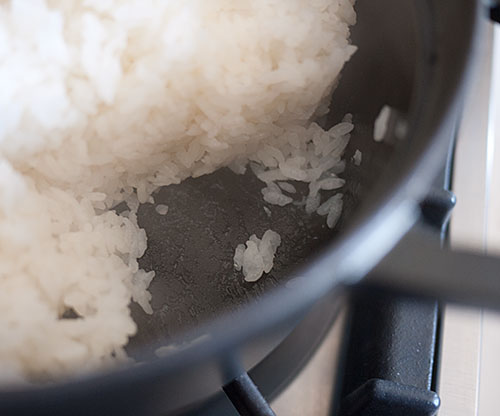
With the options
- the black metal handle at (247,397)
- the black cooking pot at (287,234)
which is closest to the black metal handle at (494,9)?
the black cooking pot at (287,234)

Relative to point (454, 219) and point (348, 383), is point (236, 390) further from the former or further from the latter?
point (454, 219)

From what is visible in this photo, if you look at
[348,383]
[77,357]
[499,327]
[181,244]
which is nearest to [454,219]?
[499,327]

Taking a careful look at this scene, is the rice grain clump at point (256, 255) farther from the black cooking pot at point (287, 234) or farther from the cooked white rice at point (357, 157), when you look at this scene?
the cooked white rice at point (357, 157)

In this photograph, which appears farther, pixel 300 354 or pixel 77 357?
pixel 300 354

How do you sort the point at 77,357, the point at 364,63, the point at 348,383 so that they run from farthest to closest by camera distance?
the point at 364,63 → the point at 348,383 → the point at 77,357

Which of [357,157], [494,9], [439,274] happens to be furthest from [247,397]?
[494,9]

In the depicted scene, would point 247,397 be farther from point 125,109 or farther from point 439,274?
point 125,109

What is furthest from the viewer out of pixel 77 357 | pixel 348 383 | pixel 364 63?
pixel 364 63

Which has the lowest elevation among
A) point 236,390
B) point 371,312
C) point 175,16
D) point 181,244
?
point 236,390
